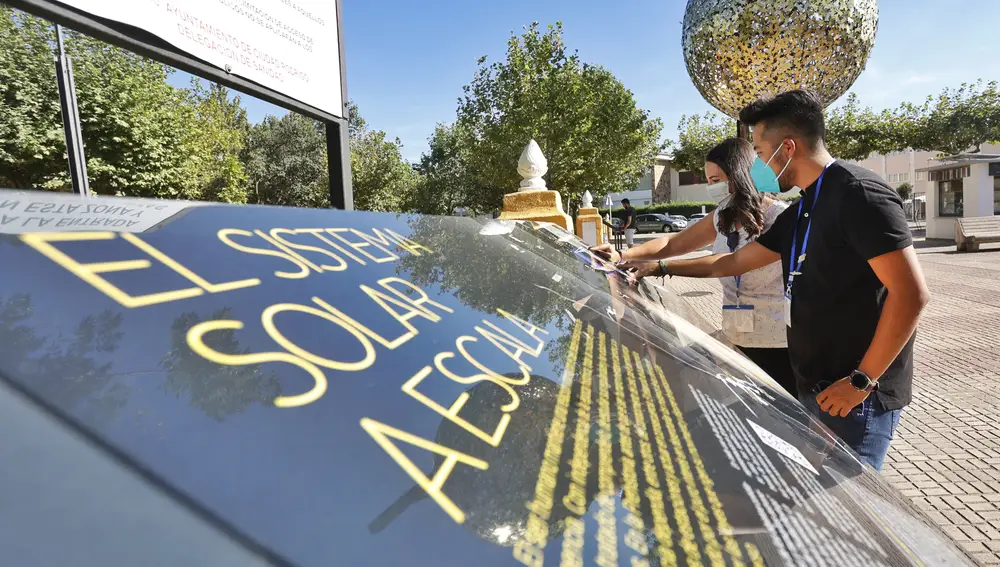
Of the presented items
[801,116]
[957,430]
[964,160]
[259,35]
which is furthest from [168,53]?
[964,160]

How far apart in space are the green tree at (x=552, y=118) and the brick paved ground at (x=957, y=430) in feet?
44.0

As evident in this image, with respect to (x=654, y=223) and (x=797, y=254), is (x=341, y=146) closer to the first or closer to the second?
(x=797, y=254)

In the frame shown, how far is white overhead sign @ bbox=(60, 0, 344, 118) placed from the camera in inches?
86.5

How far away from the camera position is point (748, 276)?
2.54 meters

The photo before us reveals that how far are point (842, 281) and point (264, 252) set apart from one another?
5.60 feet

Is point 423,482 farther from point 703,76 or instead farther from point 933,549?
point 703,76

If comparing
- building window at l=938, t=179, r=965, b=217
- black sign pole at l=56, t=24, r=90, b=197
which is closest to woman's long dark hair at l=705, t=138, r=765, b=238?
black sign pole at l=56, t=24, r=90, b=197

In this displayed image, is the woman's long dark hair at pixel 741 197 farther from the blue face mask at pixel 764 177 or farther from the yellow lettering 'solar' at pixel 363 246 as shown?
the yellow lettering 'solar' at pixel 363 246

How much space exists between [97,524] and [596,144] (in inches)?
861

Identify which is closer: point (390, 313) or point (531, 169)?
point (390, 313)

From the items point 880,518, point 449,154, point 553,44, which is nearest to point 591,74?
point 553,44

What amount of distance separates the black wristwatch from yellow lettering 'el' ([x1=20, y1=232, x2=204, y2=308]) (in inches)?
69.8

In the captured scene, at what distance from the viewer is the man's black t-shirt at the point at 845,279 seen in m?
1.54

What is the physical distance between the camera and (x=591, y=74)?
23.0 meters
